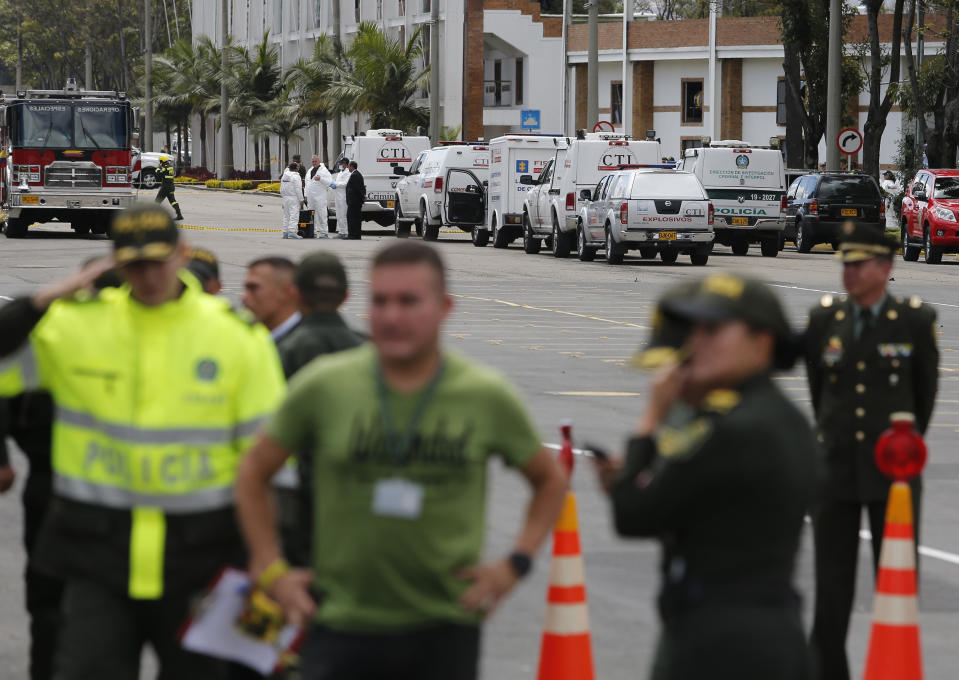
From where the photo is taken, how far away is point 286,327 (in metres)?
6.57

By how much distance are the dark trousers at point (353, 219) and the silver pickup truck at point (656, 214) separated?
9.03 metres

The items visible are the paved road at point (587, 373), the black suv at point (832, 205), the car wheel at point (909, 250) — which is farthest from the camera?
the black suv at point (832, 205)

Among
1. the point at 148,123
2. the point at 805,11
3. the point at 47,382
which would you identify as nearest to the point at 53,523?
the point at 47,382

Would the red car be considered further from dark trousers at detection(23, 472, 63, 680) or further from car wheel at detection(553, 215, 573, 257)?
dark trousers at detection(23, 472, 63, 680)

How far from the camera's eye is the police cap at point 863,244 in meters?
6.62

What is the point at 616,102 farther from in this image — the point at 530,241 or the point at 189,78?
the point at 530,241

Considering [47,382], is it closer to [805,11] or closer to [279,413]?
[279,413]

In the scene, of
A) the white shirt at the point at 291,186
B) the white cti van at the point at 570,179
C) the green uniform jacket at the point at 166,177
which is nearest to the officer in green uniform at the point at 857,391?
the white cti van at the point at 570,179

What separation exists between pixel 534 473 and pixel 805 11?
1691 inches

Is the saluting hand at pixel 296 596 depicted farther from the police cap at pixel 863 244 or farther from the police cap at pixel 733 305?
the police cap at pixel 863 244

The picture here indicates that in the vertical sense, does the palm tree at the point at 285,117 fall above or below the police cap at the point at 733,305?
above

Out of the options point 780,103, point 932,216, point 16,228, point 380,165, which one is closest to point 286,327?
point 932,216

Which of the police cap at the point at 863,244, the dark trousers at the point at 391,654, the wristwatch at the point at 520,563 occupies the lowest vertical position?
the dark trousers at the point at 391,654

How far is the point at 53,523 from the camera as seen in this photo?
15.9 ft
